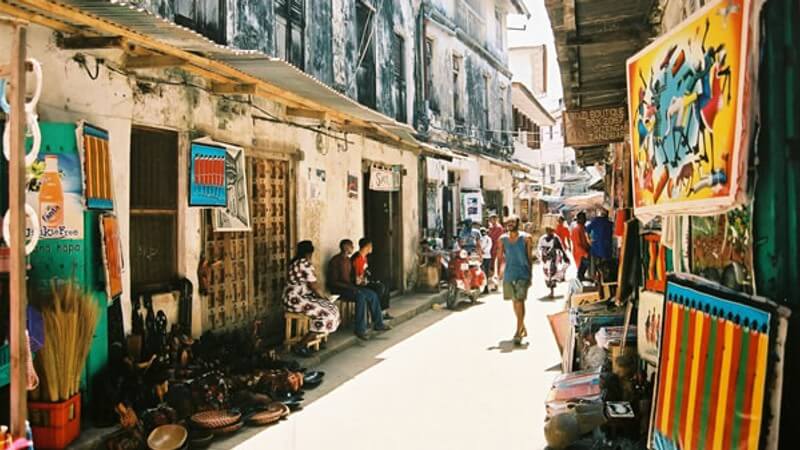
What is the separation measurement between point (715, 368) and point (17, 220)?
112 inches

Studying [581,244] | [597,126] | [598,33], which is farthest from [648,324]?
[581,244]

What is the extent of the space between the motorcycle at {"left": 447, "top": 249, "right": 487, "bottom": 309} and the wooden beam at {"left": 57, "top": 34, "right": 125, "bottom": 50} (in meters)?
10.0

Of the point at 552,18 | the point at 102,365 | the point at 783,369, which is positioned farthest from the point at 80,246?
the point at 783,369

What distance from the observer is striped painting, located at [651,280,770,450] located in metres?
2.36

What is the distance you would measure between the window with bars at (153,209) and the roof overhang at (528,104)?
766 inches

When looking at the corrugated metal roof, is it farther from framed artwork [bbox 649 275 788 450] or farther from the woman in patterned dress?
framed artwork [bbox 649 275 788 450]

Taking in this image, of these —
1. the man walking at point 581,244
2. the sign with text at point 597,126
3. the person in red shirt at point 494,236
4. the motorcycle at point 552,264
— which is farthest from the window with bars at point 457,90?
the sign with text at point 597,126

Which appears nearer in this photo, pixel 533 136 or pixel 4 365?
pixel 4 365

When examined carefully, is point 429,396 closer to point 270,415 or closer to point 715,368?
point 270,415

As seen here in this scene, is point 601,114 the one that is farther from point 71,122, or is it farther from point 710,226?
point 71,122

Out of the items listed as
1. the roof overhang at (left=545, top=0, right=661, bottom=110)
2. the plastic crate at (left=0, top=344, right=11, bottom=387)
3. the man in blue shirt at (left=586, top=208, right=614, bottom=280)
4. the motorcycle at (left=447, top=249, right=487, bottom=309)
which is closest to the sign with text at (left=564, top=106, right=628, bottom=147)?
the roof overhang at (left=545, top=0, right=661, bottom=110)

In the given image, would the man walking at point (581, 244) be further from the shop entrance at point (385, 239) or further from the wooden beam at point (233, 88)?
the wooden beam at point (233, 88)

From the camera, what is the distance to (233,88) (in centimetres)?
732

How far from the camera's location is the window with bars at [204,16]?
8148mm
